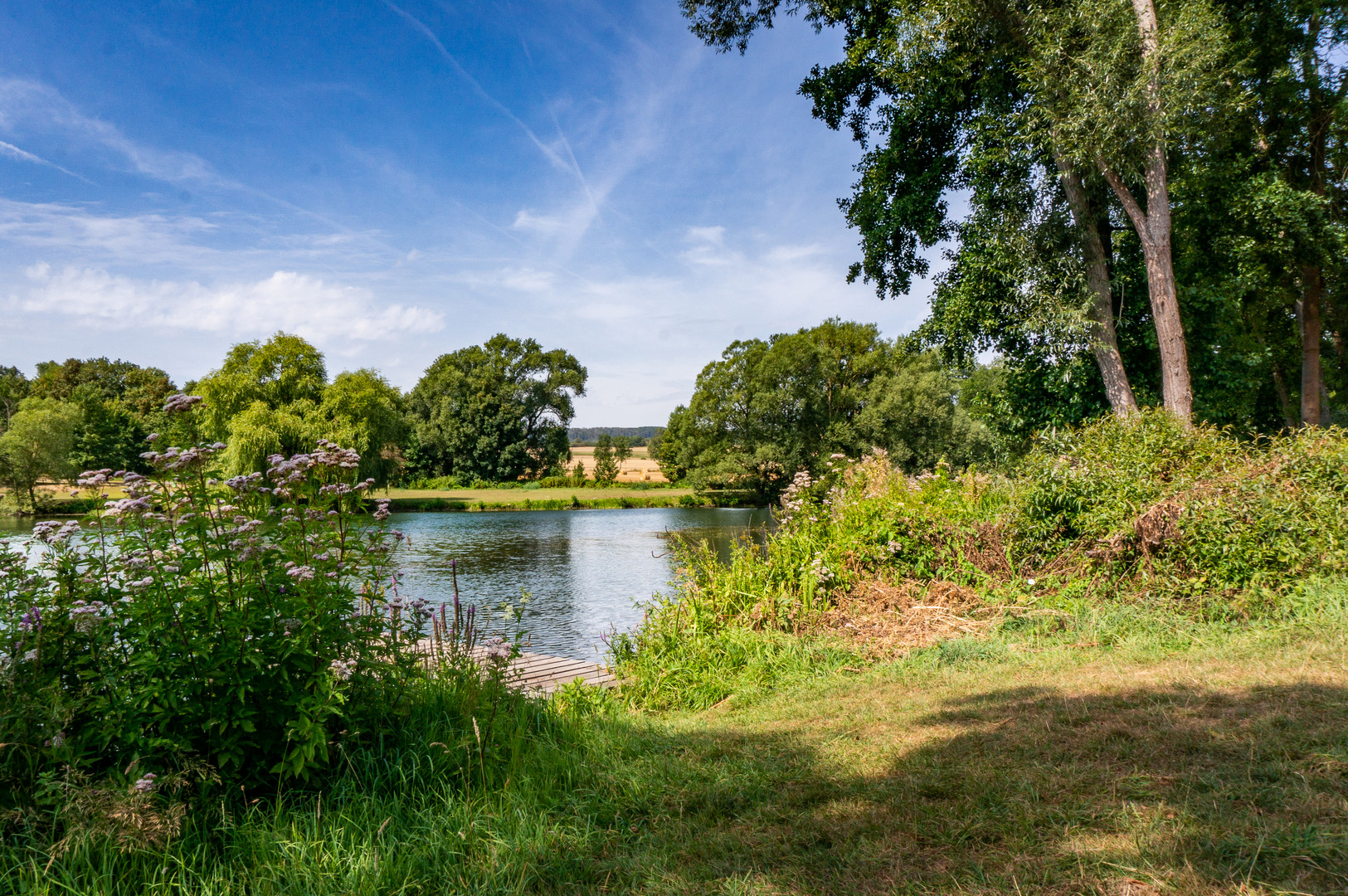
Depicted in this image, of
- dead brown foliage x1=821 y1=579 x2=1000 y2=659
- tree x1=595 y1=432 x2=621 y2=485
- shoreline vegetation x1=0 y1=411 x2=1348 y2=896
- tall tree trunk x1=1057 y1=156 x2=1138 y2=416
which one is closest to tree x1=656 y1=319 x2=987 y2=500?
tree x1=595 y1=432 x2=621 y2=485

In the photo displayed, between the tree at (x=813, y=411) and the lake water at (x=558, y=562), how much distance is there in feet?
15.8

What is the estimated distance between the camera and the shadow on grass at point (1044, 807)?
227 cm

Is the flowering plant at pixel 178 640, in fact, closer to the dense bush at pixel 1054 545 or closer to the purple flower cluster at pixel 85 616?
the purple flower cluster at pixel 85 616

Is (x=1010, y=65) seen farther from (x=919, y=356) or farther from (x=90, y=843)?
(x=919, y=356)

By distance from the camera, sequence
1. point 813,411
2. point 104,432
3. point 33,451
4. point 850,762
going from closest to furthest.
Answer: point 850,762 < point 33,451 < point 813,411 < point 104,432

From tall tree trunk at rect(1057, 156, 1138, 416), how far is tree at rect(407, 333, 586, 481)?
46.6 metres

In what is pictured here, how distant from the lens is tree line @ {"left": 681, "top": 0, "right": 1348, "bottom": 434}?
1061 cm

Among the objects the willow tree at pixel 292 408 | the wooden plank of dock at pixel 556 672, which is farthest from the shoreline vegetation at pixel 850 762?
the willow tree at pixel 292 408

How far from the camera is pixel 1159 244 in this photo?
1078 centimetres

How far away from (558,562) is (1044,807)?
721 inches

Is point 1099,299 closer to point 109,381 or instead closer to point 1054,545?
point 1054,545

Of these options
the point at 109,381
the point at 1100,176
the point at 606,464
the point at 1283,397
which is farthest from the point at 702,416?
the point at 109,381

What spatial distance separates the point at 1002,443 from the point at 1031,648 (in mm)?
10398

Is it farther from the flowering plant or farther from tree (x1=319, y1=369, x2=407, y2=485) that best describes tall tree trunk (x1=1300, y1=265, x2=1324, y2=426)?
tree (x1=319, y1=369, x2=407, y2=485)
